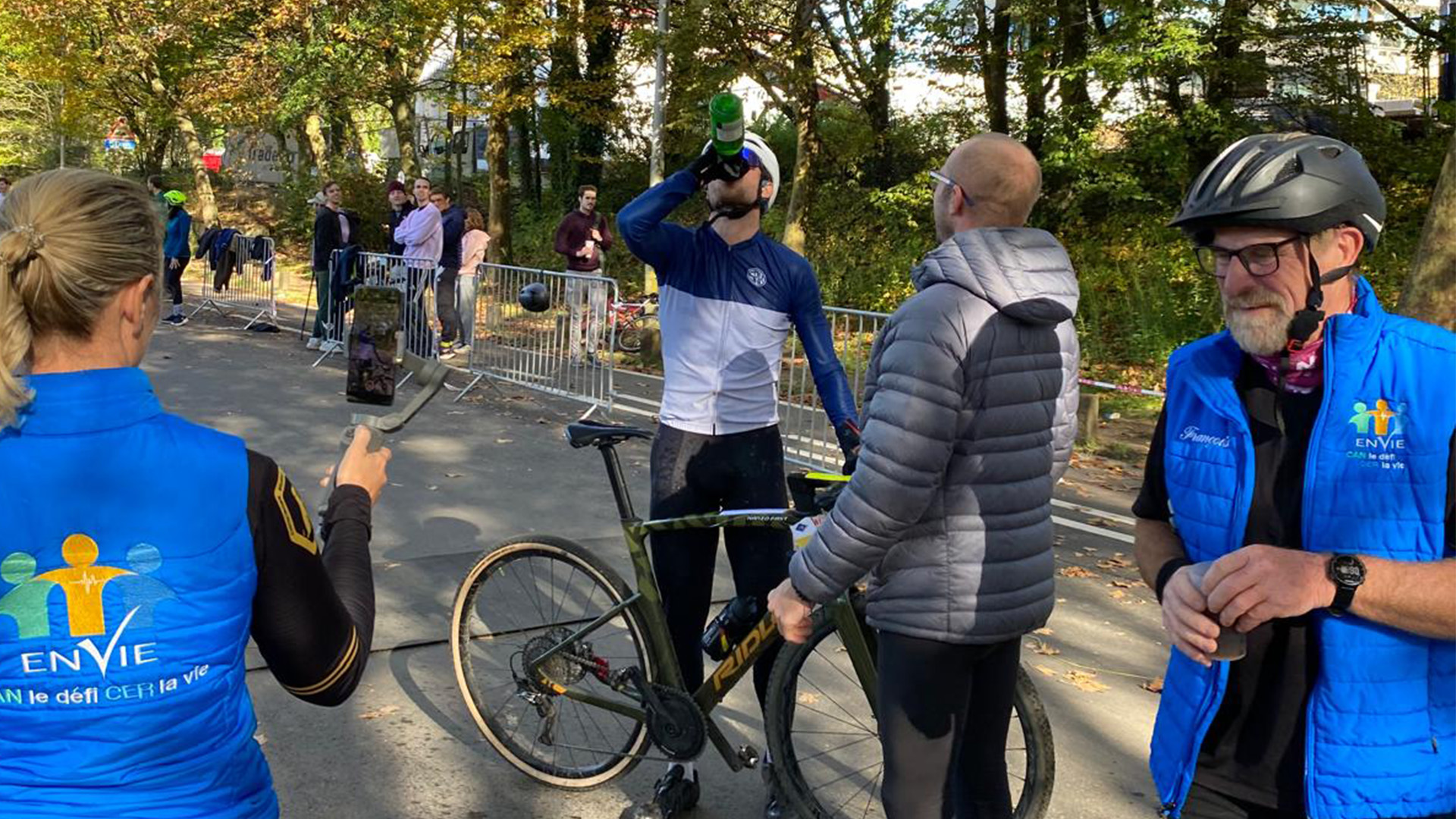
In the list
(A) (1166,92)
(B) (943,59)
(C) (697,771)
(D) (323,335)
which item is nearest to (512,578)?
(C) (697,771)

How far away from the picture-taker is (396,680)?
16.9ft

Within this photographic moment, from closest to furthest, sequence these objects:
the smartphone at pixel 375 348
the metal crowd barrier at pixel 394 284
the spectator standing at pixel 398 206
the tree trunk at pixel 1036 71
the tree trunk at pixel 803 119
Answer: the smartphone at pixel 375 348, the metal crowd barrier at pixel 394 284, the spectator standing at pixel 398 206, the tree trunk at pixel 803 119, the tree trunk at pixel 1036 71

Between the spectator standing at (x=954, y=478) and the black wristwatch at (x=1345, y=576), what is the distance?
94cm

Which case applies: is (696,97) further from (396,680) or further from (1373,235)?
(1373,235)

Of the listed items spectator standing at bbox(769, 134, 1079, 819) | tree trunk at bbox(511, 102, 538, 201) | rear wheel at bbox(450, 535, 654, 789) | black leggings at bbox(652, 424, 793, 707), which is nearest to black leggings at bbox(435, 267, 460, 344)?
rear wheel at bbox(450, 535, 654, 789)

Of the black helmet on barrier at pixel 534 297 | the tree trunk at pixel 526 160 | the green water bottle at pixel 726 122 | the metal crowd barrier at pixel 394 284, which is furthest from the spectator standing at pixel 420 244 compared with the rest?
the tree trunk at pixel 526 160

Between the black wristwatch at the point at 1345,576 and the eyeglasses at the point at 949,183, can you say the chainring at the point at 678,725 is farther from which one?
the black wristwatch at the point at 1345,576

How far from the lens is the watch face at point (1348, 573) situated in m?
1.92


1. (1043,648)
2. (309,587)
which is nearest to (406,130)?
(1043,648)

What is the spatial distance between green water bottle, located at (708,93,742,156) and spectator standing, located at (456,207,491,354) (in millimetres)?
8652

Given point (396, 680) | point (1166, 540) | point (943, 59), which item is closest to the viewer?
point (1166, 540)

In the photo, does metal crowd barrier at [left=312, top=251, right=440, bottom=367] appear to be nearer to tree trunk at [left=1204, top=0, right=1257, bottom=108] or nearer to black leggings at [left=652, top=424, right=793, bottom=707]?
black leggings at [left=652, top=424, right=793, bottom=707]

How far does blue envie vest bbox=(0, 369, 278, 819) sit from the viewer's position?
1.77 metres

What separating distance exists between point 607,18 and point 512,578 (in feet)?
59.9
